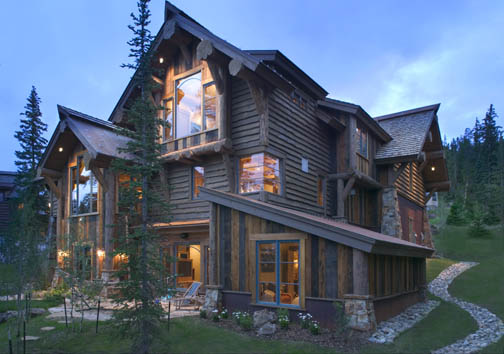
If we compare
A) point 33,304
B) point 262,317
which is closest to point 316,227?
point 262,317

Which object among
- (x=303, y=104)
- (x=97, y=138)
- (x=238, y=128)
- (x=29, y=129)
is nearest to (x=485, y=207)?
(x=303, y=104)

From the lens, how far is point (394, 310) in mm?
11836

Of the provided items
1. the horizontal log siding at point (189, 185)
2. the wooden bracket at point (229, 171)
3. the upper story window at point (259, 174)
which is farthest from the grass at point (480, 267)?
the horizontal log siding at point (189, 185)

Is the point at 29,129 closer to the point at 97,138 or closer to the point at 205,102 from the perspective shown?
the point at 97,138

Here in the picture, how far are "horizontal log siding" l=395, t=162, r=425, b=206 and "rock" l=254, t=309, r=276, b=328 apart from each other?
1242cm

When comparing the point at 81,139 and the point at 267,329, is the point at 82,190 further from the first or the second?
the point at 267,329

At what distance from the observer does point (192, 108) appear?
53.2 ft

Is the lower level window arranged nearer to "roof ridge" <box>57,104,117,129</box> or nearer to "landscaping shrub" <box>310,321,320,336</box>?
"landscaping shrub" <box>310,321,320,336</box>

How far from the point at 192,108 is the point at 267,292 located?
8.08 m

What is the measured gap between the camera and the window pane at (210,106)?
15344mm

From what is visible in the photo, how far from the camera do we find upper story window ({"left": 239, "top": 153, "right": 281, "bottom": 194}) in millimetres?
14305

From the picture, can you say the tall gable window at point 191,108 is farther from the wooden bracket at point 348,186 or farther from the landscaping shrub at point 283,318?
the landscaping shrub at point 283,318

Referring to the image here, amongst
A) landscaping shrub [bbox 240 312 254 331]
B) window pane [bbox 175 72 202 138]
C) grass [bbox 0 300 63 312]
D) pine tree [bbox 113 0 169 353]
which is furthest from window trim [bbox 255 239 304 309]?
grass [bbox 0 300 63 312]

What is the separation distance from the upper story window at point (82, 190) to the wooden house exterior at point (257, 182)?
0.20ft
